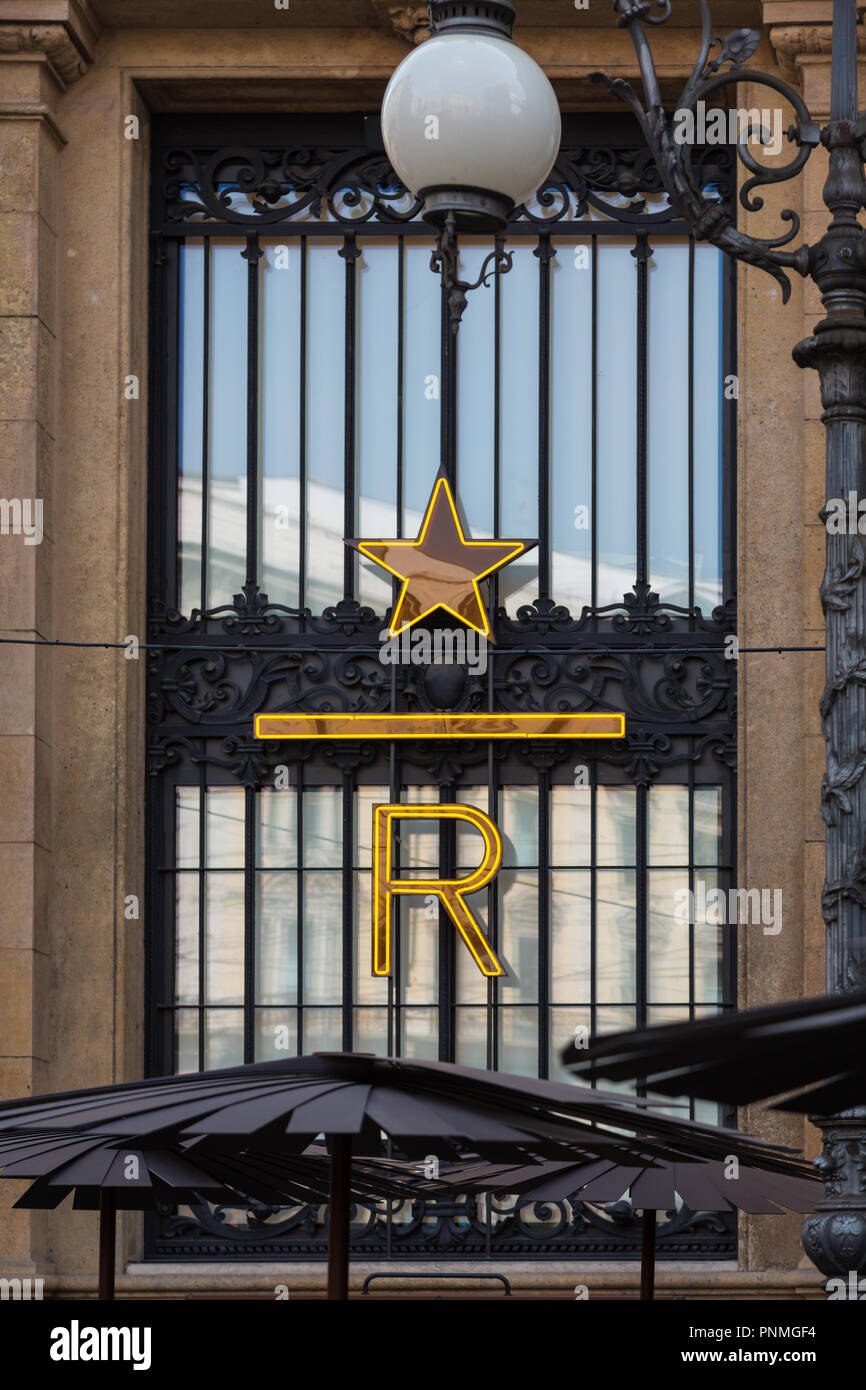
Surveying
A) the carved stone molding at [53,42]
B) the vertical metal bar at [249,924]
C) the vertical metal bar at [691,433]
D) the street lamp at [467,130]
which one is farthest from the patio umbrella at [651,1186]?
the carved stone molding at [53,42]

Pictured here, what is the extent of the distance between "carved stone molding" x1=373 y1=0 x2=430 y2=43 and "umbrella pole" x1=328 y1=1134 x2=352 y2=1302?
1019 centimetres

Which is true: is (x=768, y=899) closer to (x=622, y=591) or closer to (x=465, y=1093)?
(x=622, y=591)

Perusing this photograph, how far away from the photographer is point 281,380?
15859mm

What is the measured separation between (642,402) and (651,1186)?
7.37m

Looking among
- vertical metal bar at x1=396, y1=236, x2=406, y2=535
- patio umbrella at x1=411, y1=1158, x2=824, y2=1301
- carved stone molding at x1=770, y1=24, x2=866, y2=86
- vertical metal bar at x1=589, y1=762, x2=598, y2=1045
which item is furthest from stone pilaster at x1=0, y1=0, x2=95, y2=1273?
carved stone molding at x1=770, y1=24, x2=866, y2=86

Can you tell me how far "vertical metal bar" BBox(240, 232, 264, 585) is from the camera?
15.7 metres

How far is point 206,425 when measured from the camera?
52.0 feet

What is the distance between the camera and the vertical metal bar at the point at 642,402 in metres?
15.5

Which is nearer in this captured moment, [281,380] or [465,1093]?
[465,1093]
